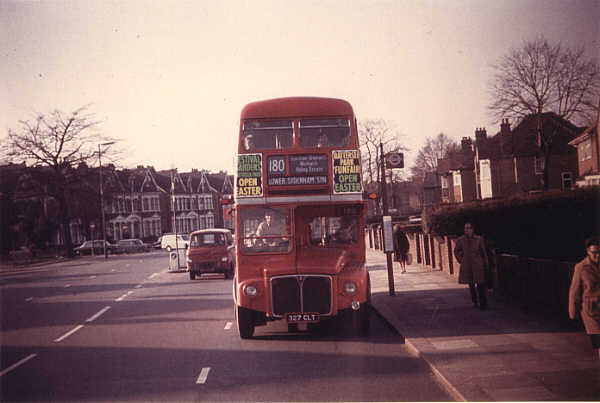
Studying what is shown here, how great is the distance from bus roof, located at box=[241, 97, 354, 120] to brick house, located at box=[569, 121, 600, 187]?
26186mm

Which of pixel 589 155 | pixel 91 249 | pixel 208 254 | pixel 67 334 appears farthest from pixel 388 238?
pixel 91 249

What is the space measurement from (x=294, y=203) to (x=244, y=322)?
229 cm

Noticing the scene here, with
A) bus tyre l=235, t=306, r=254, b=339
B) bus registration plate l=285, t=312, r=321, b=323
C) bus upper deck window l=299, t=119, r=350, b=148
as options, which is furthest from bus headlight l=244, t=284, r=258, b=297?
bus upper deck window l=299, t=119, r=350, b=148

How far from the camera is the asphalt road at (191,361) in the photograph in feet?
24.6

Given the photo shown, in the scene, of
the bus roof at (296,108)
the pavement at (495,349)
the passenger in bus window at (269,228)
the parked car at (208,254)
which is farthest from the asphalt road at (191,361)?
the parked car at (208,254)

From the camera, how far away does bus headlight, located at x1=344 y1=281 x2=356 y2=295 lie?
1089 cm

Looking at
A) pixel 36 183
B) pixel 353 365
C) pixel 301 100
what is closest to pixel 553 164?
pixel 36 183

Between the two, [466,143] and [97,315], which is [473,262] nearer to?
[97,315]

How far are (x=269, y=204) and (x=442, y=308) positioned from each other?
14.6 ft

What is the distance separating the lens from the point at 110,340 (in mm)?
11938

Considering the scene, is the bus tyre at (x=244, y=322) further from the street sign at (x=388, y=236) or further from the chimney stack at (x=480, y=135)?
the chimney stack at (x=480, y=135)

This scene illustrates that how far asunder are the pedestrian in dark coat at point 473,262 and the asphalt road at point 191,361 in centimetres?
195

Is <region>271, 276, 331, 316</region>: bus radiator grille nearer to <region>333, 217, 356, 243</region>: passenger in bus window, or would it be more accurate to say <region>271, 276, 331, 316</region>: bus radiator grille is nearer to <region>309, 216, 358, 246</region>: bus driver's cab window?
<region>309, 216, 358, 246</region>: bus driver's cab window

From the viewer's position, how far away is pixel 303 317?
1079 cm
